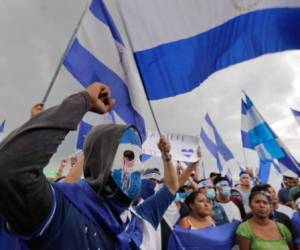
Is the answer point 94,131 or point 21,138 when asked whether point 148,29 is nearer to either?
point 94,131

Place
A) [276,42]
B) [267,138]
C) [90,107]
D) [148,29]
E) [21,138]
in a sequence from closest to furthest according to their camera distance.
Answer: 1. [21,138]
2. [90,107]
3. [148,29]
4. [276,42]
5. [267,138]

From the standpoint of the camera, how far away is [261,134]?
27.4 ft

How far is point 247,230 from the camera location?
4016 mm

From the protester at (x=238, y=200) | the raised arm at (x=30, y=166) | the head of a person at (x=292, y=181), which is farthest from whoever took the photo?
the head of a person at (x=292, y=181)

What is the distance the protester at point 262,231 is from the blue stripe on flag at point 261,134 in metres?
4.15

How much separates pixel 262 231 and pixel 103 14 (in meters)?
3.18

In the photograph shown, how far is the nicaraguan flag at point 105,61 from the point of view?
4422 mm

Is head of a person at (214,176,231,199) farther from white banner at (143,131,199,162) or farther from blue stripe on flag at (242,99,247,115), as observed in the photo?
blue stripe on flag at (242,99,247,115)

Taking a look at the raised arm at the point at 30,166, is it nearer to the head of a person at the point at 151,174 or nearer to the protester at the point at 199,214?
the protester at the point at 199,214

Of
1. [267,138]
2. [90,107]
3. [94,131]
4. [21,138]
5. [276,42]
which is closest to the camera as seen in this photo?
[21,138]

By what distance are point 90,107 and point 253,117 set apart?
25.1ft

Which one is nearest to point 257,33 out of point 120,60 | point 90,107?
point 120,60

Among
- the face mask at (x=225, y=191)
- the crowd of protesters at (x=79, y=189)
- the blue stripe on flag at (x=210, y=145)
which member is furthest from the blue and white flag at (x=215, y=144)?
the crowd of protesters at (x=79, y=189)

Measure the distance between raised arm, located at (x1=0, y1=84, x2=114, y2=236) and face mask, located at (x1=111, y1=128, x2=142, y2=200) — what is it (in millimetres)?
514
